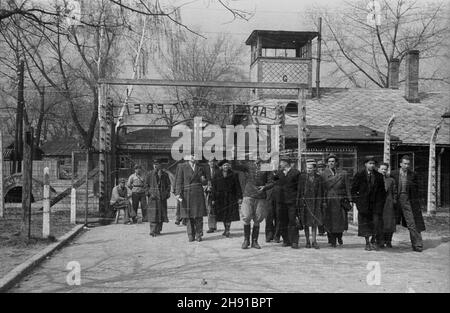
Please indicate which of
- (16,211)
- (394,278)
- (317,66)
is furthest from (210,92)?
(394,278)

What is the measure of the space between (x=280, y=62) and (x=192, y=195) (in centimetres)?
1697

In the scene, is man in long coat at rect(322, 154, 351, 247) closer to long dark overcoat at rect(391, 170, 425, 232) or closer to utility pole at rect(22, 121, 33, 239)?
long dark overcoat at rect(391, 170, 425, 232)

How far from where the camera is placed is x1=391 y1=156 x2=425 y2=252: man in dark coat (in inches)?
412

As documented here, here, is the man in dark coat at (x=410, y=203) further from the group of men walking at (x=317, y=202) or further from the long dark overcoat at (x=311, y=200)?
the long dark overcoat at (x=311, y=200)

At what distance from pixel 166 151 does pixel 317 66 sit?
1376 centimetres

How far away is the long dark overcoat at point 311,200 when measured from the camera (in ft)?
35.3

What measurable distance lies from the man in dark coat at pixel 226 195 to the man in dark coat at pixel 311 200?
2.04m

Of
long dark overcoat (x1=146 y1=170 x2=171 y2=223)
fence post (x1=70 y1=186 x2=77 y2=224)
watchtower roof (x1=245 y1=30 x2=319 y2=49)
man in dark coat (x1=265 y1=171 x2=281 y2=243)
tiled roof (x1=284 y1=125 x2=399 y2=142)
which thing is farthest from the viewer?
watchtower roof (x1=245 y1=30 x2=319 y2=49)

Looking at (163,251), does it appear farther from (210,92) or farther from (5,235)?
(210,92)

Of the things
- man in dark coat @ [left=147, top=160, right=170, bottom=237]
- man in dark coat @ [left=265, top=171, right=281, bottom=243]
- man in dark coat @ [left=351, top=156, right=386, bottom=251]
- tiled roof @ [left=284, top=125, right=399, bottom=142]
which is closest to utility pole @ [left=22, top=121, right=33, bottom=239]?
man in dark coat @ [left=147, top=160, right=170, bottom=237]

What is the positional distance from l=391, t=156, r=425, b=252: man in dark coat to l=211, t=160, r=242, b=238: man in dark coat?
11.7 ft

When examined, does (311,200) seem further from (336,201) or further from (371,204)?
(371,204)

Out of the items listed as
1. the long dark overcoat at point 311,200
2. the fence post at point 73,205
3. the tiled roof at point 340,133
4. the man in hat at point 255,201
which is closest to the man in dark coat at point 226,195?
the man in hat at point 255,201

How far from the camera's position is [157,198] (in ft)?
Result: 42.4
